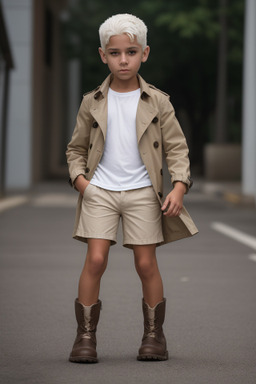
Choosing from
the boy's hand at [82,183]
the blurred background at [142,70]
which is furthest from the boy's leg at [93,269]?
the blurred background at [142,70]

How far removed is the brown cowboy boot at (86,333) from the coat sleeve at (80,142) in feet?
2.30

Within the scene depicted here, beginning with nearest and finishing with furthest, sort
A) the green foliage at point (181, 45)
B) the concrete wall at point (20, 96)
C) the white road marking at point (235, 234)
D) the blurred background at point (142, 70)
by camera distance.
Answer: the white road marking at point (235, 234) < the blurred background at point (142, 70) < the concrete wall at point (20, 96) < the green foliage at point (181, 45)

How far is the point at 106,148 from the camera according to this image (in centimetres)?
532

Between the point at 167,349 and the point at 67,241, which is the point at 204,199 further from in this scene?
the point at 167,349

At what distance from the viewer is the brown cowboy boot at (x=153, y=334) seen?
543cm

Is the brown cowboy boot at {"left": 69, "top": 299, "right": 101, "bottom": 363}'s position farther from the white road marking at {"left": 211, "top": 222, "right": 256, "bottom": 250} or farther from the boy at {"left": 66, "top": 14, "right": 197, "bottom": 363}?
the white road marking at {"left": 211, "top": 222, "right": 256, "bottom": 250}

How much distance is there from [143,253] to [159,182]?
0.40 metres

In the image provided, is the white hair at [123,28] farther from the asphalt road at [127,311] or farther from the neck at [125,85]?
the asphalt road at [127,311]

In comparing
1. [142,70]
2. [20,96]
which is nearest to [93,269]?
[20,96]

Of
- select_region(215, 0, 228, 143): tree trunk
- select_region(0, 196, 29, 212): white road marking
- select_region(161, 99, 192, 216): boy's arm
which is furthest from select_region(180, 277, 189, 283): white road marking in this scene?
select_region(215, 0, 228, 143): tree trunk

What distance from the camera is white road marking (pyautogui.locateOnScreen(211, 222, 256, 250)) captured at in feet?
41.2

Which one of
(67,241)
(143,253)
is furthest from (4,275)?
(143,253)

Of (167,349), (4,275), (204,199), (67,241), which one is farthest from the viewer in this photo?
(204,199)

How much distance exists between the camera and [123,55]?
521 centimetres
